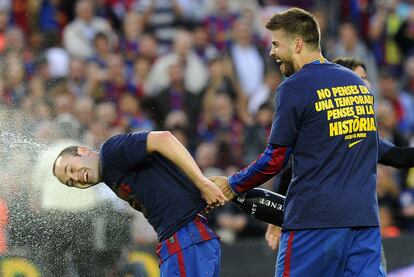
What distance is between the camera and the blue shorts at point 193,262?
6289 millimetres

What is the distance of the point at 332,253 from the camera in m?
6.09

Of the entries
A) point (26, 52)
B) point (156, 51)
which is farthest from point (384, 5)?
point (26, 52)

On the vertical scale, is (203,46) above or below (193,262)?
below

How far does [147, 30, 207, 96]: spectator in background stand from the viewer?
40.3 ft

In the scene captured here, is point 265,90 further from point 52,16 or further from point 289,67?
point 289,67

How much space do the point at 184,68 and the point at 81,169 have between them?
20.1 feet

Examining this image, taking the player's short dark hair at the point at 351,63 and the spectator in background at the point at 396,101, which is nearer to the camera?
the player's short dark hair at the point at 351,63

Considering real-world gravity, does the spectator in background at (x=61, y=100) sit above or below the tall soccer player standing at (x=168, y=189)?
below

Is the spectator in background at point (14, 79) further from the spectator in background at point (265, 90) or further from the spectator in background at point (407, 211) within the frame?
the spectator in background at point (407, 211)

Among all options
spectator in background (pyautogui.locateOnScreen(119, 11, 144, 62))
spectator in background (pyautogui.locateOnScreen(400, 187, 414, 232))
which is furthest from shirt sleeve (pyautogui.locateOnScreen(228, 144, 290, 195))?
spectator in background (pyautogui.locateOnScreen(119, 11, 144, 62))

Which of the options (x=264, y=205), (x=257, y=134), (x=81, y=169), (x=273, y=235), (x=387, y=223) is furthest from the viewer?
(x=257, y=134)

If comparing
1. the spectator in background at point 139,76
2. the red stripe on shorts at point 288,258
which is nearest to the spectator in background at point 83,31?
the spectator in background at point 139,76

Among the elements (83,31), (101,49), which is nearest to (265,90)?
(101,49)

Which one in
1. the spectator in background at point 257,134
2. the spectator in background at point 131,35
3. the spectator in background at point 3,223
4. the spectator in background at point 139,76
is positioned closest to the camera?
the spectator in background at point 3,223
